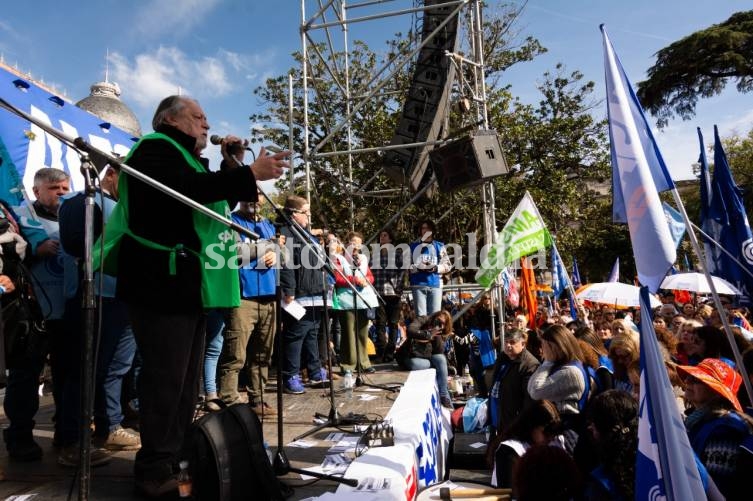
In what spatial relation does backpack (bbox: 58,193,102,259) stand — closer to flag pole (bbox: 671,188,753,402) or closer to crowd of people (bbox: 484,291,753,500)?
crowd of people (bbox: 484,291,753,500)

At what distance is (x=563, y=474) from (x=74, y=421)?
8.28 feet

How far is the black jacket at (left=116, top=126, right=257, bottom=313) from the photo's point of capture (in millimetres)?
2189

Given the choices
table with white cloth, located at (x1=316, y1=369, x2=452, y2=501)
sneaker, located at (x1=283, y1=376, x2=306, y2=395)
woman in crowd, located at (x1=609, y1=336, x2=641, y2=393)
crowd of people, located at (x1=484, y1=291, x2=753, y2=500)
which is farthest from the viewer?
sneaker, located at (x1=283, y1=376, x2=306, y2=395)

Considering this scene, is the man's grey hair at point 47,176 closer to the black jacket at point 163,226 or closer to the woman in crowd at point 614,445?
the black jacket at point 163,226

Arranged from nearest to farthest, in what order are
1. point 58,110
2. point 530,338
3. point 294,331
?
point 294,331
point 58,110
point 530,338

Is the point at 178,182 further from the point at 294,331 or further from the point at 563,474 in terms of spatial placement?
the point at 294,331

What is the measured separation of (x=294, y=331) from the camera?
5070mm

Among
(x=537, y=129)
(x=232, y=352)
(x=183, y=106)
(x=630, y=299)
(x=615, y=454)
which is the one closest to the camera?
(x=183, y=106)

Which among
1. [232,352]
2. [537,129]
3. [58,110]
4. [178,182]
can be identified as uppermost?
[537,129]

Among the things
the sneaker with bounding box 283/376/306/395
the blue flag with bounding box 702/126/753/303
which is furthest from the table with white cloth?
the blue flag with bounding box 702/126/753/303

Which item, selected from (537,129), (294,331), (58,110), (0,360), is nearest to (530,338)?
(294,331)

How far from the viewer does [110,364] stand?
3.01 m

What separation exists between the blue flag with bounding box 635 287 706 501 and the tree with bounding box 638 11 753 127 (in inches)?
912

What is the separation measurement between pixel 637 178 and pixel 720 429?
4.13ft
